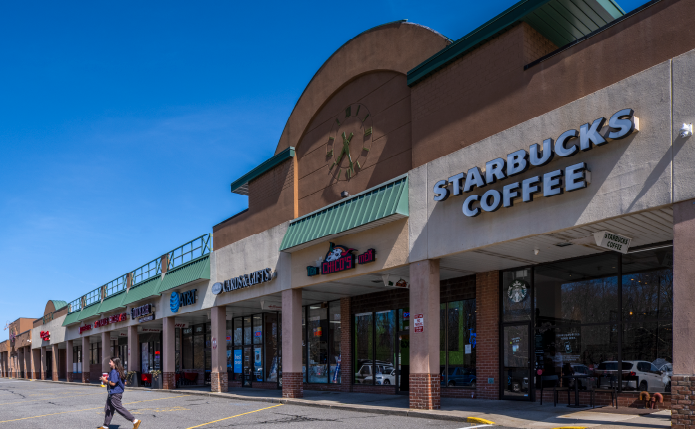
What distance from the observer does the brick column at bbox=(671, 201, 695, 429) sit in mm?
10398

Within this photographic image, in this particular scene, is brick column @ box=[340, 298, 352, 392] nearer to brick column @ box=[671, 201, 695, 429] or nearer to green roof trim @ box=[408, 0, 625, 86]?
green roof trim @ box=[408, 0, 625, 86]

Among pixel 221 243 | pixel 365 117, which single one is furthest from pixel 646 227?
pixel 221 243

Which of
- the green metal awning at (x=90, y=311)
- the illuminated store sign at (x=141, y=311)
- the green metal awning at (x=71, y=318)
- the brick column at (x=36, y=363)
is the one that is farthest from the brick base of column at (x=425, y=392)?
the brick column at (x=36, y=363)

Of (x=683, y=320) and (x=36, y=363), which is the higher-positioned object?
(x=683, y=320)

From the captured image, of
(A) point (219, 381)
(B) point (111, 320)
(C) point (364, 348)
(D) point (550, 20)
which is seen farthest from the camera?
(B) point (111, 320)

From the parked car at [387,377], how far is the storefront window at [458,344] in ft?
9.01

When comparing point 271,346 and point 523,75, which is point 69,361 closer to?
point 271,346

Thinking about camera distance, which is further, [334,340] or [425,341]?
[334,340]

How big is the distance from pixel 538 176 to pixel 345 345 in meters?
13.8

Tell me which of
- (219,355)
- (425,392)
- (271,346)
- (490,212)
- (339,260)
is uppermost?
(490,212)

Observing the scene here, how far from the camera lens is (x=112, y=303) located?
140ft

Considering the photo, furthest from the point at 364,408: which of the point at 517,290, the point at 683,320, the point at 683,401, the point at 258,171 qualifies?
the point at 258,171

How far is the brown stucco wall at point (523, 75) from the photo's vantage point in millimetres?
12039

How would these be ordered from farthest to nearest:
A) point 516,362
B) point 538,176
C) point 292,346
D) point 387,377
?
point 387,377, point 292,346, point 516,362, point 538,176
